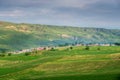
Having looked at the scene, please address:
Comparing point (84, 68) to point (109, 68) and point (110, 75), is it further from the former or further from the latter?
point (110, 75)

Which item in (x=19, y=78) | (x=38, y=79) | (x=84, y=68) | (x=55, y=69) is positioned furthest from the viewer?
(x=55, y=69)

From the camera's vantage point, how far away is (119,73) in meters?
101

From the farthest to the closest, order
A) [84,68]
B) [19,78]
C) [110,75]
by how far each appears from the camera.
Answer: [84,68], [19,78], [110,75]

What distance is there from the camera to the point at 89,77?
101 metres

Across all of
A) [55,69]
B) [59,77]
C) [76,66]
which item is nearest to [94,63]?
[76,66]

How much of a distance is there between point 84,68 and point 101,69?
9044mm

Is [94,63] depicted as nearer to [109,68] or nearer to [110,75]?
[109,68]

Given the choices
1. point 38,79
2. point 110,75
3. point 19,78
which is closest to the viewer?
point 110,75

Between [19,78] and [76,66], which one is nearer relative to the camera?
[19,78]

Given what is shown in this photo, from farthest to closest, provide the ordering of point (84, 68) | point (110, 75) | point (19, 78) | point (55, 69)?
point (55, 69) < point (84, 68) < point (19, 78) < point (110, 75)

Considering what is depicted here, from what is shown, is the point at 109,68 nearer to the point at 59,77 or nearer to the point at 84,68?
the point at 84,68

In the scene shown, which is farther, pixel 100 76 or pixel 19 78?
pixel 19 78

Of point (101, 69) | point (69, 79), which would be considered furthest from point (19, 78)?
point (101, 69)

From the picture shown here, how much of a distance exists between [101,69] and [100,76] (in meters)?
21.5
